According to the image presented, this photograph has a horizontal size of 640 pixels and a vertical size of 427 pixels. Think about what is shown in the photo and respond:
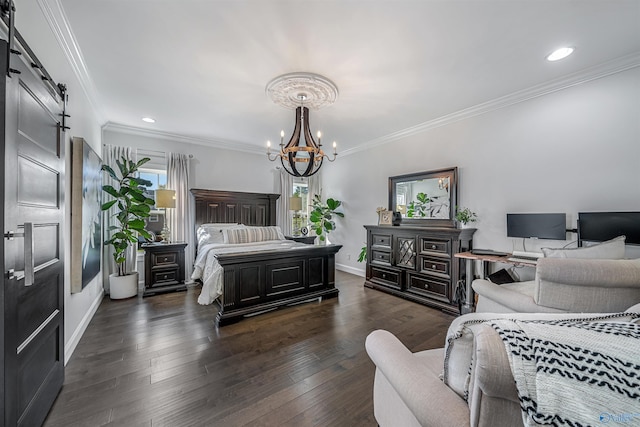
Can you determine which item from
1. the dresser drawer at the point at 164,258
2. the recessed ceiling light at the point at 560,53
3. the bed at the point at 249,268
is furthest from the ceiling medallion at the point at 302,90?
the dresser drawer at the point at 164,258

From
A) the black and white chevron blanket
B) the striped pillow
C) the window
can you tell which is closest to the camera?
the black and white chevron blanket

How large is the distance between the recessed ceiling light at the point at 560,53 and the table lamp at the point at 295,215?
4.55 metres

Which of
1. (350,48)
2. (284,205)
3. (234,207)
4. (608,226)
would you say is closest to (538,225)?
(608,226)

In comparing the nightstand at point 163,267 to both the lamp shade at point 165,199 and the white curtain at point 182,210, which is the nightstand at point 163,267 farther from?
the lamp shade at point 165,199

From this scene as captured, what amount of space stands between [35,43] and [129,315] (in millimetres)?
2901

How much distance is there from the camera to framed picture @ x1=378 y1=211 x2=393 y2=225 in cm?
444

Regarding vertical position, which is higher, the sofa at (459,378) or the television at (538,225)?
the television at (538,225)

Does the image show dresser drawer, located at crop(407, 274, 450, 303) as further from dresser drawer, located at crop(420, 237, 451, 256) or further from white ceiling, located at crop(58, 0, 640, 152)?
white ceiling, located at crop(58, 0, 640, 152)

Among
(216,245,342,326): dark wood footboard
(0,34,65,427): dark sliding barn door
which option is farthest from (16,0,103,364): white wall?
(216,245,342,326): dark wood footboard

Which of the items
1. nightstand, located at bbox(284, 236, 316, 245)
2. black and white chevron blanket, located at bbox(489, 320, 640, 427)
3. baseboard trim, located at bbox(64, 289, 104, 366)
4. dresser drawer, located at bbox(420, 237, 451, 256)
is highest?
black and white chevron blanket, located at bbox(489, 320, 640, 427)

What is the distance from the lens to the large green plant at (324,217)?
5.77 meters

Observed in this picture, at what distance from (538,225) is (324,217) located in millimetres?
3905

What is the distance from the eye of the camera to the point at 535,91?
2936mm

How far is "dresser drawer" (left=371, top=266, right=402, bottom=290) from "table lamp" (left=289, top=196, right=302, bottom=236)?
2.31 meters
